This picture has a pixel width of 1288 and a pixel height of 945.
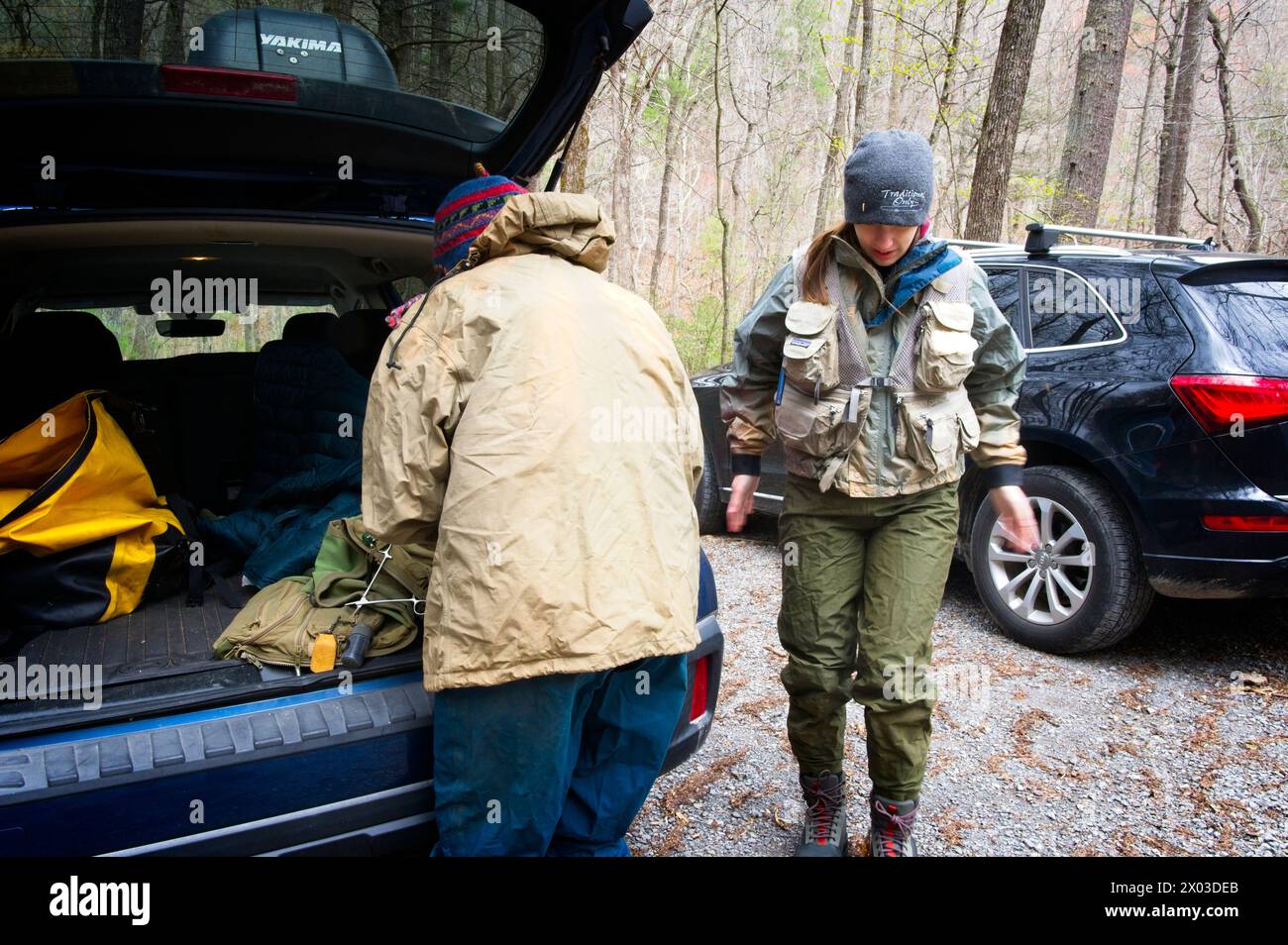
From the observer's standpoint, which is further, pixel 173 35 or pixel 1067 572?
pixel 1067 572

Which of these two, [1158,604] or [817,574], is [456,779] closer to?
[817,574]

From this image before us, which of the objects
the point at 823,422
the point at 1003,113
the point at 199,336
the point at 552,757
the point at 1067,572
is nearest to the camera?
the point at 552,757

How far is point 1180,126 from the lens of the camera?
11961 mm

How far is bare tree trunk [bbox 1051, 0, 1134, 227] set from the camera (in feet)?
24.8

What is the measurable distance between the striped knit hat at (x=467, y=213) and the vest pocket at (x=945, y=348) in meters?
1.16

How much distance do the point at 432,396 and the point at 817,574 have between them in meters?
1.32

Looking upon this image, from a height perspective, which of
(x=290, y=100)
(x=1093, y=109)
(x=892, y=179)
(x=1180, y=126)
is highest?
(x=1180, y=126)

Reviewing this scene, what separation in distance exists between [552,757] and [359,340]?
223 centimetres

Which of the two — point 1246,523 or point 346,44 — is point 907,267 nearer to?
point 346,44

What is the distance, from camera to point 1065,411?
155 inches

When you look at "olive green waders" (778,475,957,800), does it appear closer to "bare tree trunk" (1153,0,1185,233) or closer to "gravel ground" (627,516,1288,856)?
"gravel ground" (627,516,1288,856)

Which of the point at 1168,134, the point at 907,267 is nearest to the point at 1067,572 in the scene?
the point at 907,267

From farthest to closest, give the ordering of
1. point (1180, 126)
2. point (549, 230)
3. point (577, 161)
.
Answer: point (1180, 126), point (577, 161), point (549, 230)
